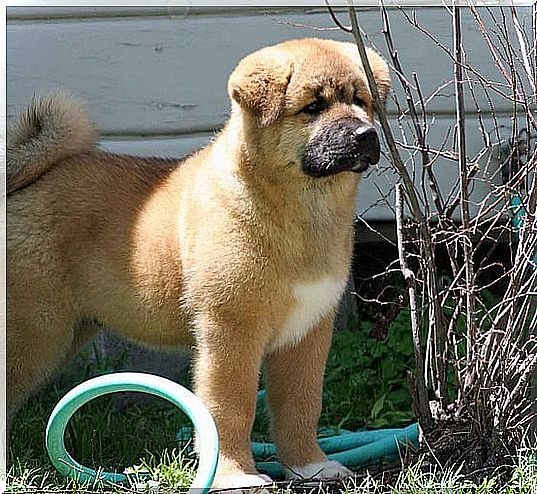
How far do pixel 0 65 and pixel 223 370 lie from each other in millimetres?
2202

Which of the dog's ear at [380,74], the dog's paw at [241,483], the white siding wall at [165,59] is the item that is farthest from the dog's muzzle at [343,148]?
the white siding wall at [165,59]

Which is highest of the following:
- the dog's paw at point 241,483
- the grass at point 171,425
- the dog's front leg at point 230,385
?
the dog's front leg at point 230,385

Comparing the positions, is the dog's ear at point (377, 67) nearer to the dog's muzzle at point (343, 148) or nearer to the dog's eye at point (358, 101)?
the dog's eye at point (358, 101)

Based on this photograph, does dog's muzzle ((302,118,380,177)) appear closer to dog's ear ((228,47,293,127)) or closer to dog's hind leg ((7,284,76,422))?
dog's ear ((228,47,293,127))

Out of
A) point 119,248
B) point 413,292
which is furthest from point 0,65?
point 413,292

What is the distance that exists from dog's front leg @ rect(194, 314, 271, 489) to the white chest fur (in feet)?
0.44

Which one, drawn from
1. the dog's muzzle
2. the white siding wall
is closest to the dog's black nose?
the dog's muzzle

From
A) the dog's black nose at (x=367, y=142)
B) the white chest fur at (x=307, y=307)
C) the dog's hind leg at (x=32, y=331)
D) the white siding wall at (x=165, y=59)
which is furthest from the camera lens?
the white siding wall at (x=165, y=59)

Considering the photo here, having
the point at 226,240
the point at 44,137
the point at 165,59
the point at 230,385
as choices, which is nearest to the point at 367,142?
the point at 226,240

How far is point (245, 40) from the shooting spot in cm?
517

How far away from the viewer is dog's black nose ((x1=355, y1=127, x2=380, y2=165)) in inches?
131

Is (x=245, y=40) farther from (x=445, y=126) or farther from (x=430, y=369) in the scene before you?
(x=430, y=369)

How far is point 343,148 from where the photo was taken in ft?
11.0

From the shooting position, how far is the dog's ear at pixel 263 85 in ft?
11.3
